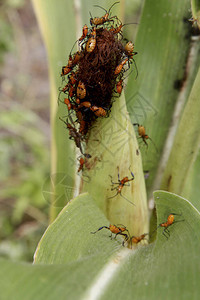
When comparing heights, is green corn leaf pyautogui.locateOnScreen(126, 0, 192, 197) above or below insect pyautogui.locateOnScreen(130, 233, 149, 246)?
above

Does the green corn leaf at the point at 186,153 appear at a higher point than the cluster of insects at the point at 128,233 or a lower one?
higher

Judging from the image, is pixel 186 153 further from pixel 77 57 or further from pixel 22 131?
pixel 22 131

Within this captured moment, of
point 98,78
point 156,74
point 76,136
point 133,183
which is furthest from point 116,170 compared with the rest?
point 156,74

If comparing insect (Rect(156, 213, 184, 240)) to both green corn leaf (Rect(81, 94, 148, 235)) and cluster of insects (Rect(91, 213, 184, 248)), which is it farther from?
green corn leaf (Rect(81, 94, 148, 235))

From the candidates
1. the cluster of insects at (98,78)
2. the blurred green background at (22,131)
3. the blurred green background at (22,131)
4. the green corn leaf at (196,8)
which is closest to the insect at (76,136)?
the cluster of insects at (98,78)

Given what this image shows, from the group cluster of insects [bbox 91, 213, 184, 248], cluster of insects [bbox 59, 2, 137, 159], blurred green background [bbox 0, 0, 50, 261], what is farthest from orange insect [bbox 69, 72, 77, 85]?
blurred green background [bbox 0, 0, 50, 261]

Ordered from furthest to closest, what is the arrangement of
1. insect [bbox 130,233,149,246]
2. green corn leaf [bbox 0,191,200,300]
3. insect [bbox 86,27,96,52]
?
insect [bbox 130,233,149,246] < insect [bbox 86,27,96,52] < green corn leaf [bbox 0,191,200,300]

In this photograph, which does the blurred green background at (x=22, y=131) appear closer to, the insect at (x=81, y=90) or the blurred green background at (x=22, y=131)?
the blurred green background at (x=22, y=131)

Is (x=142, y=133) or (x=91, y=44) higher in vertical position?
(x=91, y=44)
